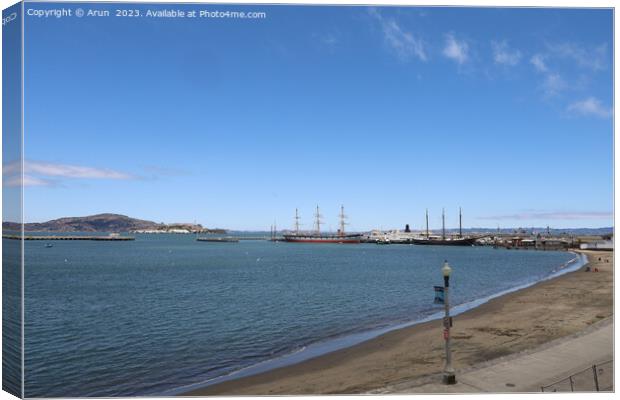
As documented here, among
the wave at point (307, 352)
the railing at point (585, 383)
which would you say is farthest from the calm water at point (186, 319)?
the railing at point (585, 383)

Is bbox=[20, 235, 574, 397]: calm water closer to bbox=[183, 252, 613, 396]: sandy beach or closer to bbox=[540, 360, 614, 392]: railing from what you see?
bbox=[183, 252, 613, 396]: sandy beach

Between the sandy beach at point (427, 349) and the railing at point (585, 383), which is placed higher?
the railing at point (585, 383)

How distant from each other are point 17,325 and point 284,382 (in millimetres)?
8742

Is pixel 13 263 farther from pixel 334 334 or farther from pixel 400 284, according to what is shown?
pixel 400 284

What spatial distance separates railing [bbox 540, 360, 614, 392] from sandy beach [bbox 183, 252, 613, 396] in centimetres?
405

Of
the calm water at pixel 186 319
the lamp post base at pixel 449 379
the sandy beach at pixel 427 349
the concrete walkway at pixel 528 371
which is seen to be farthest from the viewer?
the calm water at pixel 186 319

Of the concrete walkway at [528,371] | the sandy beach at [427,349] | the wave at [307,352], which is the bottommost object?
the wave at [307,352]

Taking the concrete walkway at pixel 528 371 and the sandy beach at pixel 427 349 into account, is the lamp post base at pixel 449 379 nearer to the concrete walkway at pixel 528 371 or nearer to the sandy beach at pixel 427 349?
the concrete walkway at pixel 528 371

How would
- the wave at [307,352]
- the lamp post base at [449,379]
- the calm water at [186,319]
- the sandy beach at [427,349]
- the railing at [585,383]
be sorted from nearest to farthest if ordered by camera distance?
1. the railing at [585,383]
2. the lamp post base at [449,379]
3. the sandy beach at [427,349]
4. the wave at [307,352]
5. the calm water at [186,319]

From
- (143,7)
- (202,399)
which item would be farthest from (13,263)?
(143,7)

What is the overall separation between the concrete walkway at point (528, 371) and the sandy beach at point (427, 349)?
1584 mm

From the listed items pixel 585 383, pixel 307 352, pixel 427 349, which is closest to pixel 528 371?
pixel 585 383

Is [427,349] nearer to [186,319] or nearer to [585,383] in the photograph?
[585,383]

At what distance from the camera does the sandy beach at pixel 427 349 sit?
54.2ft
